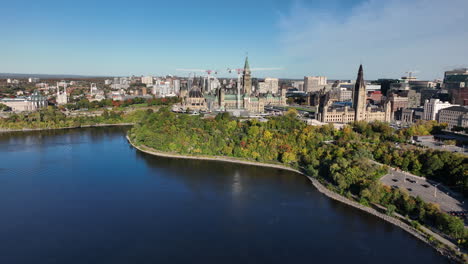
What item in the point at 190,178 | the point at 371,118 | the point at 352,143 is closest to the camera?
the point at 190,178

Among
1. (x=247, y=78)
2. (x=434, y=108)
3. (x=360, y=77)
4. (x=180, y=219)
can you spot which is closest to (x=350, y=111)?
(x=360, y=77)

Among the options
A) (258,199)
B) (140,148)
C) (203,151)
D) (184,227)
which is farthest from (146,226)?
(140,148)

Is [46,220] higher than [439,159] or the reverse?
the reverse

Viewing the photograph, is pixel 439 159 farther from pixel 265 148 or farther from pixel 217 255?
pixel 217 255

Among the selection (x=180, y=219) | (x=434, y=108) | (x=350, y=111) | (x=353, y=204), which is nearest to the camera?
(x=180, y=219)

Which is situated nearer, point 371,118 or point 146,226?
point 146,226

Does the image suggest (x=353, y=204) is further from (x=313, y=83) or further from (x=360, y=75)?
(x=313, y=83)
